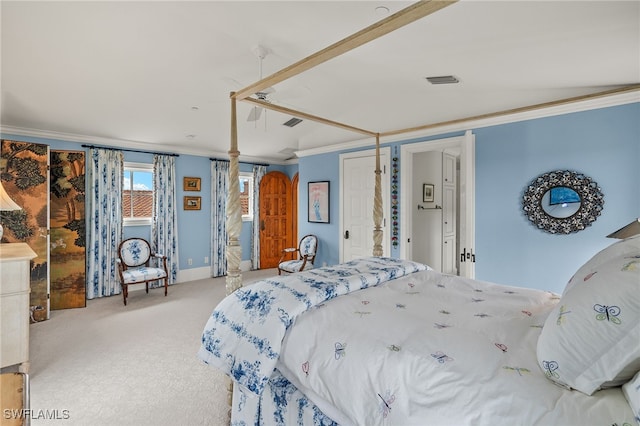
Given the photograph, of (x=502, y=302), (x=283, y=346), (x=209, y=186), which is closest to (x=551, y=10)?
(x=502, y=302)

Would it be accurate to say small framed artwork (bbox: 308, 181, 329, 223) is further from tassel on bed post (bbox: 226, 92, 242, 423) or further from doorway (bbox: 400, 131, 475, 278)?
tassel on bed post (bbox: 226, 92, 242, 423)

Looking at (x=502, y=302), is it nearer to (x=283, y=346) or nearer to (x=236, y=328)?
(x=283, y=346)

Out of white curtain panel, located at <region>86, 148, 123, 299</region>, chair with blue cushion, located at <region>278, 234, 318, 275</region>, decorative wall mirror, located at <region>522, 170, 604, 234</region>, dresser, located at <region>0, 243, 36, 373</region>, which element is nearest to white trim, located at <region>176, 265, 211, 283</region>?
white curtain panel, located at <region>86, 148, 123, 299</region>

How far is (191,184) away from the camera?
5.70 m

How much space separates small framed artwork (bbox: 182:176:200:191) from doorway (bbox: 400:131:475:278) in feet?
12.1

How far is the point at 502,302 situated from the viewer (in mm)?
1739

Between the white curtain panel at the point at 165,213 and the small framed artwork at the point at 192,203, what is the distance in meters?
0.22

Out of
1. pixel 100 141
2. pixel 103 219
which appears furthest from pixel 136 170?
pixel 103 219

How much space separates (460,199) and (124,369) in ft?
13.4

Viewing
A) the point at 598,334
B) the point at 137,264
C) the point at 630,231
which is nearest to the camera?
the point at 598,334

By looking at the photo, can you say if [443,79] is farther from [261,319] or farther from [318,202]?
[318,202]

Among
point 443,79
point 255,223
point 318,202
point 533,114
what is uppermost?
point 443,79

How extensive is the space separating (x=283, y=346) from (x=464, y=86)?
296cm

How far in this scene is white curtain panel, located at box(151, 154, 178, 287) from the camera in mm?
5270
